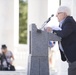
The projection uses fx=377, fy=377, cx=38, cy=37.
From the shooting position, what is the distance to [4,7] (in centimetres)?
1283

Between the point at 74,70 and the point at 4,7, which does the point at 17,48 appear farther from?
the point at 74,70

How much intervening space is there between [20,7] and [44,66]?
31.8 feet

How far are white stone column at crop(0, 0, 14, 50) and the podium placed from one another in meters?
9.11

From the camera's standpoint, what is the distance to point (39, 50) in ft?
12.0

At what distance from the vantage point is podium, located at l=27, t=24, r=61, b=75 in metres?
3.65

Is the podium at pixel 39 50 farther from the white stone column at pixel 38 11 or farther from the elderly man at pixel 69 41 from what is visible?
the white stone column at pixel 38 11

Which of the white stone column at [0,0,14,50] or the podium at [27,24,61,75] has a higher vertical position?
the white stone column at [0,0,14,50]

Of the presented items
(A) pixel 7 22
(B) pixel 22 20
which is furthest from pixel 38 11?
(A) pixel 7 22

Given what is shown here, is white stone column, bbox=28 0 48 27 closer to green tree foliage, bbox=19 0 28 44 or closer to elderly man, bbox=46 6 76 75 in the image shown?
green tree foliage, bbox=19 0 28 44

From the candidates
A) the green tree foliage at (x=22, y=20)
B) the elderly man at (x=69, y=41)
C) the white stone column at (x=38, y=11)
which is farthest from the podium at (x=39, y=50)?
the green tree foliage at (x=22, y=20)

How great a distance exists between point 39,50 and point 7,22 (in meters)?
9.29

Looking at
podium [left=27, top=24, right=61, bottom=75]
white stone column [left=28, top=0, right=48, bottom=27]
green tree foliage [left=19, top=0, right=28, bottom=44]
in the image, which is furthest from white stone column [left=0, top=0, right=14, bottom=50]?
podium [left=27, top=24, right=61, bottom=75]

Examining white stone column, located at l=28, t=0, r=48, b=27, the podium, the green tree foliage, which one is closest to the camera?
the podium

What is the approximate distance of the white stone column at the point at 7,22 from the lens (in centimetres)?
1282
